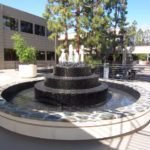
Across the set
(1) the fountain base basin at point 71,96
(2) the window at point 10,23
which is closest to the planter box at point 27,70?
(1) the fountain base basin at point 71,96

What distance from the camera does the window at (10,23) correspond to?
68.2ft

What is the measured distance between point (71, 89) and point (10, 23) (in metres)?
17.3

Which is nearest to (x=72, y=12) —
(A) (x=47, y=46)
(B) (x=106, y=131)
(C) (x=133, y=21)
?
(B) (x=106, y=131)

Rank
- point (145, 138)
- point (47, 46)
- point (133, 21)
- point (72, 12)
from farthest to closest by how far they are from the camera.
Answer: point (47, 46) → point (133, 21) → point (72, 12) → point (145, 138)

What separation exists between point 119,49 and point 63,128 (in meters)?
16.2

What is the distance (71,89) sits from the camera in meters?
6.48

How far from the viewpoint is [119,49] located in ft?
62.8

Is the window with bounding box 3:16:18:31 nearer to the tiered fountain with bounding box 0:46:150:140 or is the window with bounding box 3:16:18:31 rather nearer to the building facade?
the building facade

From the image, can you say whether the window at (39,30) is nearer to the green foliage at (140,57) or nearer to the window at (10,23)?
the window at (10,23)

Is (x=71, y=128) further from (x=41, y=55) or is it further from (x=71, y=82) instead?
(x=41, y=55)

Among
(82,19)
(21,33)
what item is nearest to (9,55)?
(21,33)

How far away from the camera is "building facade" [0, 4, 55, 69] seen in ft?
67.3

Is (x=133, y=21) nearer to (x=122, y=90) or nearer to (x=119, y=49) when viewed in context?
(x=119, y=49)

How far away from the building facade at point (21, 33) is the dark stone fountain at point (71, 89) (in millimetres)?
14962
